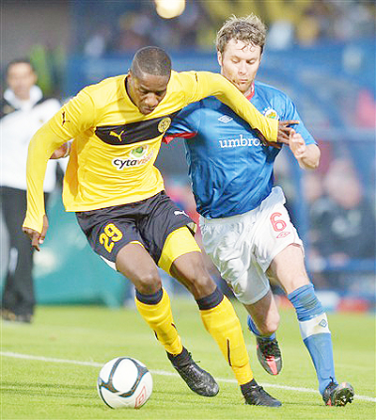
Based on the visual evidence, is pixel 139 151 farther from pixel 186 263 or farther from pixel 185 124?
pixel 186 263

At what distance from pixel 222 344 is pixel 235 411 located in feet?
1.61

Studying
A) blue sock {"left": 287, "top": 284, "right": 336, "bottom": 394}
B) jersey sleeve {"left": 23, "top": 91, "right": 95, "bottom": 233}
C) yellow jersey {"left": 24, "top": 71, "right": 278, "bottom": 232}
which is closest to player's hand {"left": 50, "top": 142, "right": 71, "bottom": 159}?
yellow jersey {"left": 24, "top": 71, "right": 278, "bottom": 232}

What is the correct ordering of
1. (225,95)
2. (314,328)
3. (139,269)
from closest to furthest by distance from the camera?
(139,269) → (314,328) → (225,95)

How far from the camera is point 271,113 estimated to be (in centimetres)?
709

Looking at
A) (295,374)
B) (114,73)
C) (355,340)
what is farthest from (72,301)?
(295,374)

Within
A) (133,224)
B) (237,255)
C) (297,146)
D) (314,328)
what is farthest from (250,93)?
(314,328)

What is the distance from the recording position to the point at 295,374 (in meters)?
8.02

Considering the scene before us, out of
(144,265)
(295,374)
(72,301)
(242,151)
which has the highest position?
(242,151)

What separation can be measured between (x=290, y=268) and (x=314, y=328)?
446mm

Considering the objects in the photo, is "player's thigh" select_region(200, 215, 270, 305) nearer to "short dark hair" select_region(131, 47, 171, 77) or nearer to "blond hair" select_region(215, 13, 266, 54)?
"blond hair" select_region(215, 13, 266, 54)

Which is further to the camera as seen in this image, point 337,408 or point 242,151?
point 242,151

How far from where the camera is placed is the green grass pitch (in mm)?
5922

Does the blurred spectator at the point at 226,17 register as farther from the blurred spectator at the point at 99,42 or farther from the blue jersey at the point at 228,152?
the blue jersey at the point at 228,152

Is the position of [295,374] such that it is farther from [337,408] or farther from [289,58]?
[289,58]
